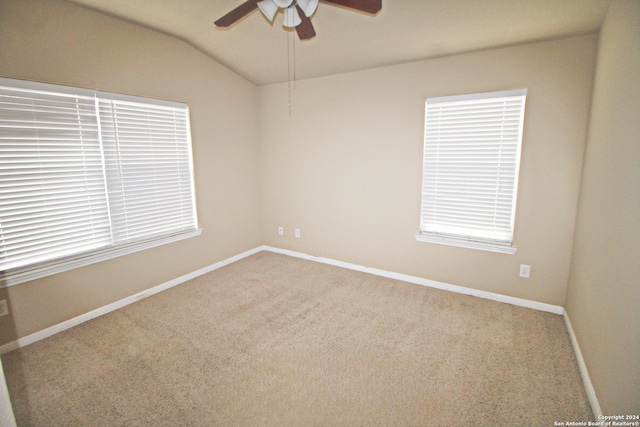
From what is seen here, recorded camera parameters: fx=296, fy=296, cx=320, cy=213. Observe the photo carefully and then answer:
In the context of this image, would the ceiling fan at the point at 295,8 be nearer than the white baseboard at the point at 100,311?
Yes

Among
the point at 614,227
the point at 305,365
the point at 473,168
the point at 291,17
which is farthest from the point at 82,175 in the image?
the point at 614,227

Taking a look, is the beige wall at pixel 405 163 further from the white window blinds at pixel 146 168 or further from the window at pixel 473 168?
the white window blinds at pixel 146 168

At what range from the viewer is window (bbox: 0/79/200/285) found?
7.27 ft

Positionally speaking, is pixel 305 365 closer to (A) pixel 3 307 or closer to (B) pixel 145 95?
(A) pixel 3 307

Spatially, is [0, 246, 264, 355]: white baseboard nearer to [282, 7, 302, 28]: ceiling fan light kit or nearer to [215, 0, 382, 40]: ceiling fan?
[215, 0, 382, 40]: ceiling fan

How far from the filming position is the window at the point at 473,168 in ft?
8.82

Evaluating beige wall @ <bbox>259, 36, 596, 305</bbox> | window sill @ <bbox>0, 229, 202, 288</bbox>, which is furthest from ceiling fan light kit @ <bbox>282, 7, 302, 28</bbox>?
window sill @ <bbox>0, 229, 202, 288</bbox>

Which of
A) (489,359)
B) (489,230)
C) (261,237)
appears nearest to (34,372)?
(261,237)

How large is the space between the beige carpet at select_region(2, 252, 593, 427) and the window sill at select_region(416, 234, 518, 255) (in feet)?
1.73

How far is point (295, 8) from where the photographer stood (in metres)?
1.92

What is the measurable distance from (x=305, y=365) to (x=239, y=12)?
7.99ft

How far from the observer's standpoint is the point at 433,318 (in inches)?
104

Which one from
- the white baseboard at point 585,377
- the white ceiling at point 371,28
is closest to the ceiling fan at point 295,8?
the white ceiling at point 371,28

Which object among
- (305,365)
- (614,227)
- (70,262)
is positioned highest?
(614,227)
